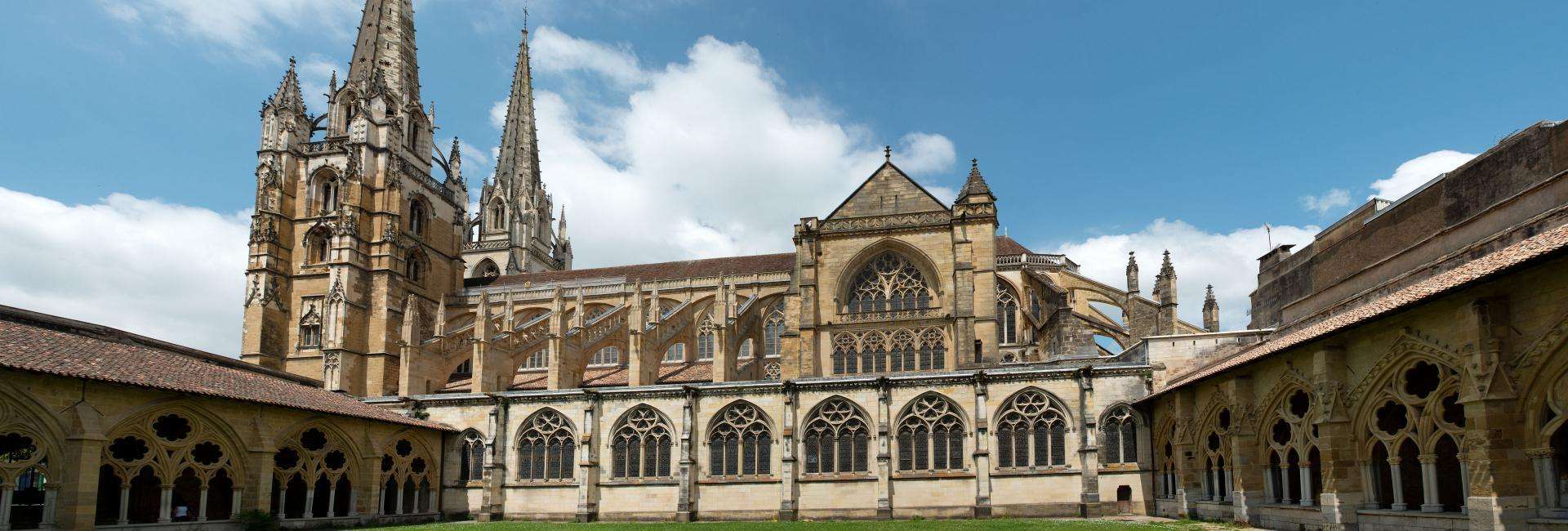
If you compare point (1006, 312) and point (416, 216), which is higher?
point (416, 216)

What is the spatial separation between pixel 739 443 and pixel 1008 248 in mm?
22931

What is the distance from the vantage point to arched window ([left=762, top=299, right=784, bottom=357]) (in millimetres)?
48125

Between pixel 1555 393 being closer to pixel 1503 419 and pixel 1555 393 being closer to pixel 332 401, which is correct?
pixel 1503 419

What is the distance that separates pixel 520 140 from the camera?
3191 inches

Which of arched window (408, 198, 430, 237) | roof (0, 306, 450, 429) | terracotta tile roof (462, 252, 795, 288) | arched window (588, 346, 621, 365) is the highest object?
arched window (408, 198, 430, 237)

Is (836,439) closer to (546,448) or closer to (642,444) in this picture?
(642,444)

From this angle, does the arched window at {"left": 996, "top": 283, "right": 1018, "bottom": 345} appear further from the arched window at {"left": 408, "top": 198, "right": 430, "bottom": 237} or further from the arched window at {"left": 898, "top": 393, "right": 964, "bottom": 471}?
the arched window at {"left": 408, "top": 198, "right": 430, "bottom": 237}

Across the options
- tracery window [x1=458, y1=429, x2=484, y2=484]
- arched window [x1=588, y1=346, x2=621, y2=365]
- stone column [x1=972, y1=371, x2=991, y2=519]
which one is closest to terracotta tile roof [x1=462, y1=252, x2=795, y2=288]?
arched window [x1=588, y1=346, x2=621, y2=365]

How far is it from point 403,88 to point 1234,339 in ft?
153

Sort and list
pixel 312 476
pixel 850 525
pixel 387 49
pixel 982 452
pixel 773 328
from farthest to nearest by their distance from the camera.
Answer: pixel 387 49, pixel 773 328, pixel 982 452, pixel 312 476, pixel 850 525

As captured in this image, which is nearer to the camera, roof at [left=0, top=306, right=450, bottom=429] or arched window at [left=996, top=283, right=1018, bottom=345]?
roof at [left=0, top=306, right=450, bottom=429]

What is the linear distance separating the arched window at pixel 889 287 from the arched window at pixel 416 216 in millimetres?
27289

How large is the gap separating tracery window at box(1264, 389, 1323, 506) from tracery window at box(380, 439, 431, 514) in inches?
923

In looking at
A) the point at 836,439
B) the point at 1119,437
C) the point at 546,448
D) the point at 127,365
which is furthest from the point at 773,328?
the point at 127,365
